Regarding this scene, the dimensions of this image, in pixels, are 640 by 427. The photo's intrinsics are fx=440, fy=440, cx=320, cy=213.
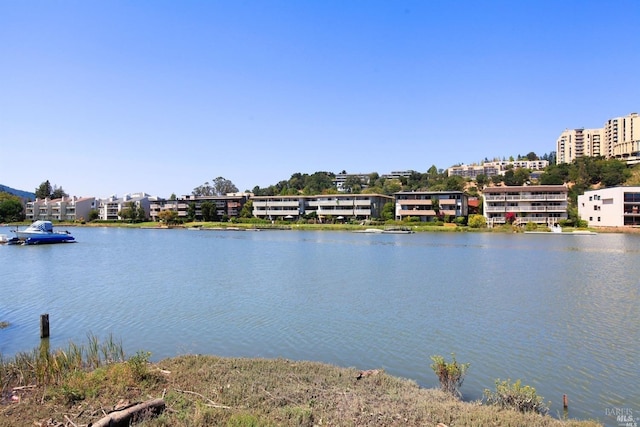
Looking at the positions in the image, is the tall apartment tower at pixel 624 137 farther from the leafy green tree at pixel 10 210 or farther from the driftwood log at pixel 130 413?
the leafy green tree at pixel 10 210

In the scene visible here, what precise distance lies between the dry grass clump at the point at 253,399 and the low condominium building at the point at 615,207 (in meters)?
88.4

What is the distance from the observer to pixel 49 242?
6075cm

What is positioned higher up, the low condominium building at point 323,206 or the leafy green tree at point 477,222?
the low condominium building at point 323,206

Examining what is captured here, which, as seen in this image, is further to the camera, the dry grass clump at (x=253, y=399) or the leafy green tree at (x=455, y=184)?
the leafy green tree at (x=455, y=184)

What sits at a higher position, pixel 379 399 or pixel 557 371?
pixel 379 399

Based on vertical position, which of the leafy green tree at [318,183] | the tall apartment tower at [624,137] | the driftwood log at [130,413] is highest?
the tall apartment tower at [624,137]

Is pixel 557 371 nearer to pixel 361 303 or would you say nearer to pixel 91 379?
pixel 361 303

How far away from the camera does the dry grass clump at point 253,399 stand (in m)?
6.89

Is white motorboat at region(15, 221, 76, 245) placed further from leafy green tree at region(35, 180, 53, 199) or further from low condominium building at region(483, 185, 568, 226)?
leafy green tree at region(35, 180, 53, 199)

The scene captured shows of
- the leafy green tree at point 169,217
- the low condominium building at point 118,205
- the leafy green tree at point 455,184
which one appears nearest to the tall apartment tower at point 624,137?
the leafy green tree at point 455,184

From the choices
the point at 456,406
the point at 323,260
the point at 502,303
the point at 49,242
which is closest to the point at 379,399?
the point at 456,406

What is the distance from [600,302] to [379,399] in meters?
15.7

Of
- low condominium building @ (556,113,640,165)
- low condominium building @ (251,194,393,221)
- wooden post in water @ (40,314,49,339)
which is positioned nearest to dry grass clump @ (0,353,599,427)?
wooden post in water @ (40,314,49,339)

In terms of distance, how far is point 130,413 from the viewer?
6.68 meters
